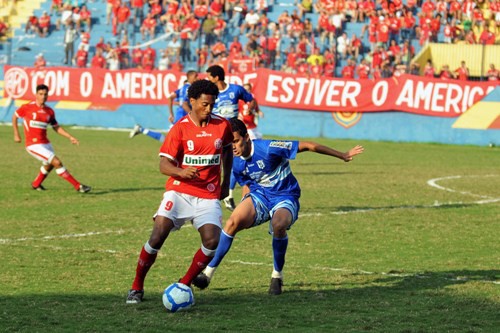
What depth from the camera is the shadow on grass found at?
9094 mm

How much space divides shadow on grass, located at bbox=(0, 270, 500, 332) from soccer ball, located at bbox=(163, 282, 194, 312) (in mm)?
86

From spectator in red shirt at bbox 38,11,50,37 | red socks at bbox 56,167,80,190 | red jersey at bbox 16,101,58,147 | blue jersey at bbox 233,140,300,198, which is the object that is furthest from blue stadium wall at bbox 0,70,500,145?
blue jersey at bbox 233,140,300,198

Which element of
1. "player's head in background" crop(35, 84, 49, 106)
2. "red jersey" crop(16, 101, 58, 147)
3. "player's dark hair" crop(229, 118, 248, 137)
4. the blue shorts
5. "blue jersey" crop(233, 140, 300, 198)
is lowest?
"red jersey" crop(16, 101, 58, 147)

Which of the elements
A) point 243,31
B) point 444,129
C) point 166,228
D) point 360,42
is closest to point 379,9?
point 360,42

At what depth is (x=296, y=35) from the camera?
4294 centimetres

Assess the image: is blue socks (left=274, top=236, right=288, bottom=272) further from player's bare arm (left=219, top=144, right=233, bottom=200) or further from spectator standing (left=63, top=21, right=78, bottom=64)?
spectator standing (left=63, top=21, right=78, bottom=64)

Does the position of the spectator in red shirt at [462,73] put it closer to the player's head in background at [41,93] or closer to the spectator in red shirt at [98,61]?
the spectator in red shirt at [98,61]

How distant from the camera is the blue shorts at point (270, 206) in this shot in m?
11.2

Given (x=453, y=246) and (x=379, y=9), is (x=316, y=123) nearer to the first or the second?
(x=379, y=9)

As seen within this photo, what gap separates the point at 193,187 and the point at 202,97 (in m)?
0.90

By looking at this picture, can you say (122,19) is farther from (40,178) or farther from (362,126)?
(40,178)

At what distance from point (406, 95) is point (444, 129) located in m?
1.83

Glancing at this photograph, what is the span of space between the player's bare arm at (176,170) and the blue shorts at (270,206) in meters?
1.41

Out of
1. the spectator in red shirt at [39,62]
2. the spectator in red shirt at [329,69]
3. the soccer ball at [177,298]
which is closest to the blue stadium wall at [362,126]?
the spectator in red shirt at [329,69]
